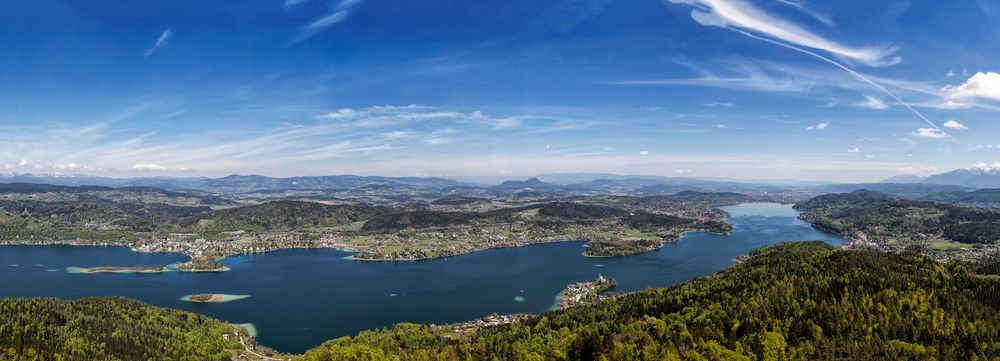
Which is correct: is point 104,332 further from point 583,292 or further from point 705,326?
point 583,292

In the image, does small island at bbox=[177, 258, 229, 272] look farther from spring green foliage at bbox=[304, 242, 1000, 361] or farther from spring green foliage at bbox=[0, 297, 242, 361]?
spring green foliage at bbox=[304, 242, 1000, 361]

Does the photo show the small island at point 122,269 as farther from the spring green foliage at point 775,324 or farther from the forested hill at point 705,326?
the spring green foliage at point 775,324

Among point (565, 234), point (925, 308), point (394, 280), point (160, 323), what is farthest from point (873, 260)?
point (565, 234)

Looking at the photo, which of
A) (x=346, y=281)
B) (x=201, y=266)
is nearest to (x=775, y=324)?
(x=346, y=281)

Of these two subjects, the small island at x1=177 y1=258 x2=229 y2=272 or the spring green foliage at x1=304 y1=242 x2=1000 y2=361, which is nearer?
the spring green foliage at x1=304 y1=242 x2=1000 y2=361

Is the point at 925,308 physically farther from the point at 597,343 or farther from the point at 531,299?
the point at 531,299

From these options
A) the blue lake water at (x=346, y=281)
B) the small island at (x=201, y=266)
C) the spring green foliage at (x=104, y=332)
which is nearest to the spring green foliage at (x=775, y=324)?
the spring green foliage at (x=104, y=332)

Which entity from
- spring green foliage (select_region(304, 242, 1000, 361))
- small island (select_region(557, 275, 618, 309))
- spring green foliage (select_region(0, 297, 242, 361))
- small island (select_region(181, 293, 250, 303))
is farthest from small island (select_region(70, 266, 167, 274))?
small island (select_region(557, 275, 618, 309))
